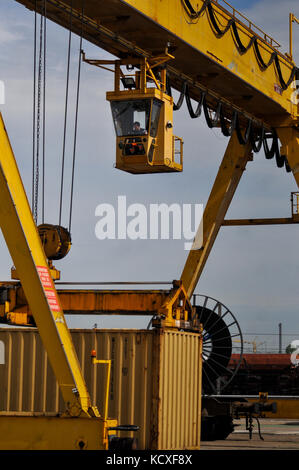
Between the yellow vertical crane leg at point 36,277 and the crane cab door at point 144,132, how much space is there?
12075 mm

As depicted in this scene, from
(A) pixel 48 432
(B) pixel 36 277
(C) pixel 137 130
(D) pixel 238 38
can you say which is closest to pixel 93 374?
(A) pixel 48 432

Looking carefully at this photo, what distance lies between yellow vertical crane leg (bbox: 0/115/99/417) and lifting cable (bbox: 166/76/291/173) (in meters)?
15.1

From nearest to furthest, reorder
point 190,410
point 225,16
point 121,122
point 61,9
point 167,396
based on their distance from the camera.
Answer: point 167,396 < point 190,410 < point 61,9 < point 121,122 < point 225,16

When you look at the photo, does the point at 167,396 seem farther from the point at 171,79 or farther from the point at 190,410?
the point at 171,79

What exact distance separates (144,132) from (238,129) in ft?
26.9

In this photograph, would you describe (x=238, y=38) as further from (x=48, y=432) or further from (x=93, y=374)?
(x=48, y=432)

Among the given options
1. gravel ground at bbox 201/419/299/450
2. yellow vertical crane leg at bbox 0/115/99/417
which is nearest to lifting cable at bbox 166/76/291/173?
gravel ground at bbox 201/419/299/450

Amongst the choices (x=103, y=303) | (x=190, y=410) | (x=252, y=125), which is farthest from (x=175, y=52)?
(x=190, y=410)

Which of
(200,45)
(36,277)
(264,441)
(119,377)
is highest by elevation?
(200,45)

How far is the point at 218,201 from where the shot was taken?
3484cm

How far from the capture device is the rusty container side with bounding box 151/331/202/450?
665 inches

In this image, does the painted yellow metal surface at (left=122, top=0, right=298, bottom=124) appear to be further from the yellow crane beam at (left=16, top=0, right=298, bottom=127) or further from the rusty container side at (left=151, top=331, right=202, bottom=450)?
the rusty container side at (left=151, top=331, right=202, bottom=450)
